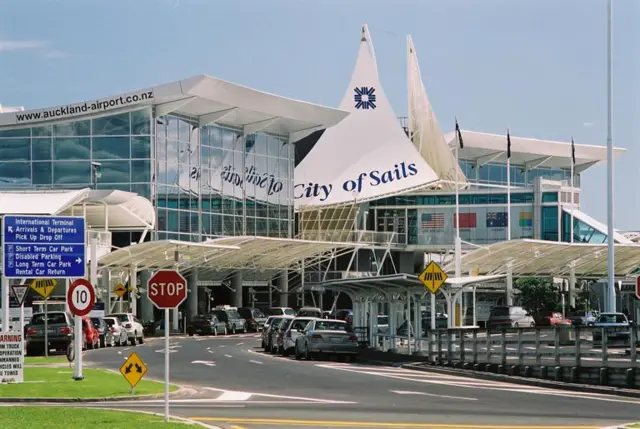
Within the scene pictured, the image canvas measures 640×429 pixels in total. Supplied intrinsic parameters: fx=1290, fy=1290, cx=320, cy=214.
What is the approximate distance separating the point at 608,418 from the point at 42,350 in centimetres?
3155

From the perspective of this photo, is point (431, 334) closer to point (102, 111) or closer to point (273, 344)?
point (273, 344)

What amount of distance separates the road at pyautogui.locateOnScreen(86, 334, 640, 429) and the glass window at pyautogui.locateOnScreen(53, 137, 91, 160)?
4154 centimetres

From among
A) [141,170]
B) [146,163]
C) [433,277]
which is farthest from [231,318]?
[433,277]

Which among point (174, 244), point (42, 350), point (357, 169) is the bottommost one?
point (42, 350)

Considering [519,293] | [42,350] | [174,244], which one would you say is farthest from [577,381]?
[519,293]

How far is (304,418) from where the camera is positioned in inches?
849

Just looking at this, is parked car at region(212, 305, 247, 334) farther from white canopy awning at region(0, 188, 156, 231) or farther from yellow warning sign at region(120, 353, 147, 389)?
yellow warning sign at region(120, 353, 147, 389)

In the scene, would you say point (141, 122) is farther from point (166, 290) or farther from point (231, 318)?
point (166, 290)

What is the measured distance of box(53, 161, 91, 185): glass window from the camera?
79500mm

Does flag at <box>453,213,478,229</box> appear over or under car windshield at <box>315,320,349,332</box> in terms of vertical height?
over

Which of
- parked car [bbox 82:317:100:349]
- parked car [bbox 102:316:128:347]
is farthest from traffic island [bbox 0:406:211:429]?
parked car [bbox 102:316:128:347]

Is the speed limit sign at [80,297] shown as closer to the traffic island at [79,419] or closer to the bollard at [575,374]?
the traffic island at [79,419]

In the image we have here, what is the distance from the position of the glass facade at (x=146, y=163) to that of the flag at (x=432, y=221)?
73.3 feet

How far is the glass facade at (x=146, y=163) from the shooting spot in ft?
262
